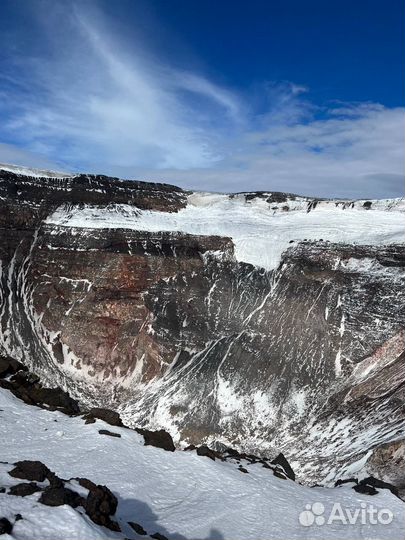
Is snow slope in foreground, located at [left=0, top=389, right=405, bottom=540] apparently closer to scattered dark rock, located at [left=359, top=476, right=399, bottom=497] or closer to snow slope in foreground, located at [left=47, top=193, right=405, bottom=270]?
scattered dark rock, located at [left=359, top=476, right=399, bottom=497]

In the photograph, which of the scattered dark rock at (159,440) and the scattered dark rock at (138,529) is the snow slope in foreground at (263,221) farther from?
the scattered dark rock at (138,529)

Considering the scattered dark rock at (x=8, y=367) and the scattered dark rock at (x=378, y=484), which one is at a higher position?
the scattered dark rock at (x=8, y=367)

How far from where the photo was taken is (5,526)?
35.7 feet

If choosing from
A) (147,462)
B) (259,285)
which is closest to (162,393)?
(259,285)

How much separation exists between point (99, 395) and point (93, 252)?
1932 cm

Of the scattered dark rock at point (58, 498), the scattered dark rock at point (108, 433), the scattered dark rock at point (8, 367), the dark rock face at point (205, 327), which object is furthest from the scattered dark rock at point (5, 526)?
the dark rock face at point (205, 327)

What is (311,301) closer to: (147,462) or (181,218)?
(181,218)

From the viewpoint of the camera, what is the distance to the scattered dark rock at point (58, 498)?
1242 cm

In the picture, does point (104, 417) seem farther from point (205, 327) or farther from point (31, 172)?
point (31, 172)

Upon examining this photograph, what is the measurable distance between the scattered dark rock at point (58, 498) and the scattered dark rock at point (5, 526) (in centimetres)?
140

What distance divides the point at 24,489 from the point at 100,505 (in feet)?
7.20

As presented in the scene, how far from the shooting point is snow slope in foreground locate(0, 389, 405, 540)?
17.2 meters

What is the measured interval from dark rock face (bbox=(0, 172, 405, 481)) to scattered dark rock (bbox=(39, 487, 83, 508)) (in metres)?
26.9

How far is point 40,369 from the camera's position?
179 ft
